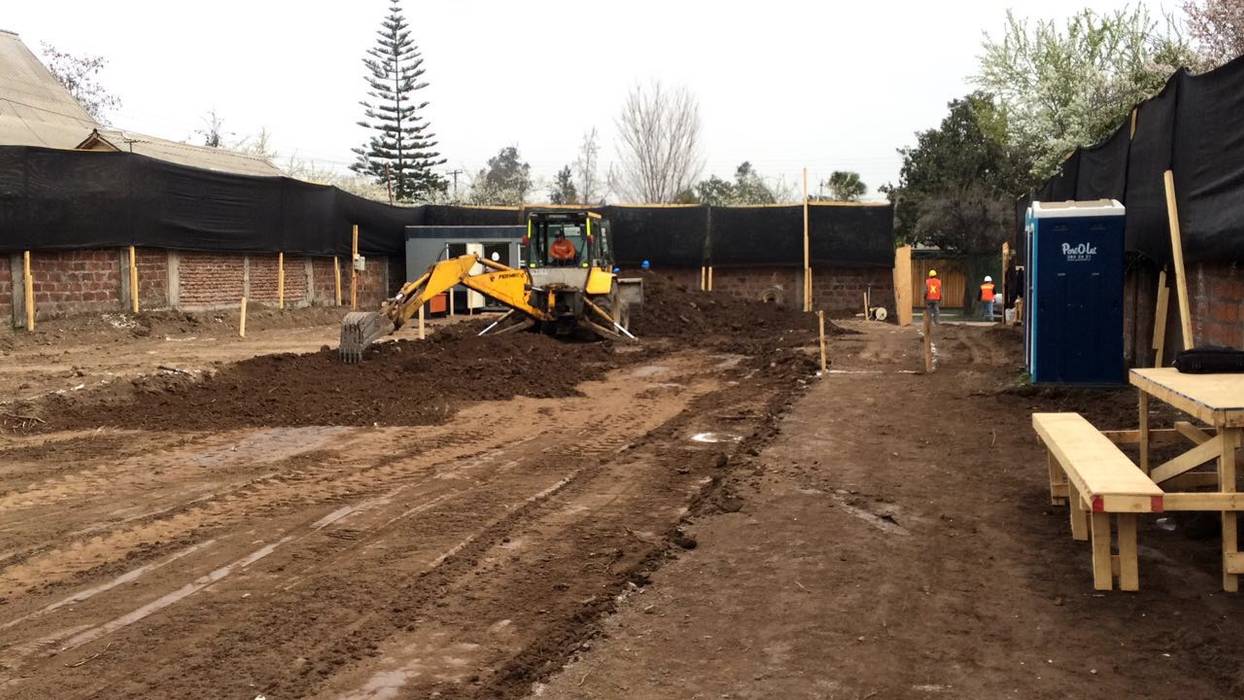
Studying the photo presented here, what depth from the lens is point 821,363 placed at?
15586 millimetres

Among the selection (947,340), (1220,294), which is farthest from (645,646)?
(947,340)

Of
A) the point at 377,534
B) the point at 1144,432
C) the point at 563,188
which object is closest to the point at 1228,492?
the point at 1144,432

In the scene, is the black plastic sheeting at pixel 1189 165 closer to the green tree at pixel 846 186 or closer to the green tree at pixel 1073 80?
the green tree at pixel 1073 80

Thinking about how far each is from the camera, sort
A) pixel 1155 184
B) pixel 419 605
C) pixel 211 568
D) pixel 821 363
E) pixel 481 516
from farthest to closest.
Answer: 1. pixel 821 363
2. pixel 1155 184
3. pixel 481 516
4. pixel 211 568
5. pixel 419 605

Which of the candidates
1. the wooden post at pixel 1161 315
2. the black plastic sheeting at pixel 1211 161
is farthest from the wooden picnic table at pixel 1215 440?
the wooden post at pixel 1161 315

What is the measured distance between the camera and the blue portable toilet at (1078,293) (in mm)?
10812

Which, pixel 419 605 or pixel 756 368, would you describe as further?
pixel 756 368

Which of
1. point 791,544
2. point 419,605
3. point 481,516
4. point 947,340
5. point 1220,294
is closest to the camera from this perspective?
point 419,605

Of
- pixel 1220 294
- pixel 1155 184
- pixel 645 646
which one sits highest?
pixel 1155 184

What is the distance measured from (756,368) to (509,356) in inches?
153

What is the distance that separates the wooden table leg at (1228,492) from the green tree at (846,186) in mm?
48426

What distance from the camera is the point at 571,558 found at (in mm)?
5906

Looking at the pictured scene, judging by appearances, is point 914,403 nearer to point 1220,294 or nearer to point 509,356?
point 1220,294

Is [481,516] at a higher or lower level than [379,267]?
lower
